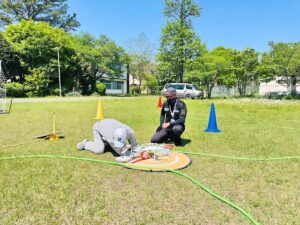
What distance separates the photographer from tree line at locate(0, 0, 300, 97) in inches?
1141

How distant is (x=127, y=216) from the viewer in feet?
9.13

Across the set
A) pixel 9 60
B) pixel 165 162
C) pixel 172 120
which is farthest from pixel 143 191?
pixel 9 60

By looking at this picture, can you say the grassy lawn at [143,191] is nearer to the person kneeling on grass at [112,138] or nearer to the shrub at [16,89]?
the person kneeling on grass at [112,138]

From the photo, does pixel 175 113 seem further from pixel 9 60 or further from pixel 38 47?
pixel 38 47

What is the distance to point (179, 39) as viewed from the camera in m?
32.2

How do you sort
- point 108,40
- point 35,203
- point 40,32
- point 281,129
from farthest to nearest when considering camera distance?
point 108,40 < point 40,32 < point 281,129 < point 35,203

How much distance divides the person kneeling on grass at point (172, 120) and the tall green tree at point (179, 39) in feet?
87.6

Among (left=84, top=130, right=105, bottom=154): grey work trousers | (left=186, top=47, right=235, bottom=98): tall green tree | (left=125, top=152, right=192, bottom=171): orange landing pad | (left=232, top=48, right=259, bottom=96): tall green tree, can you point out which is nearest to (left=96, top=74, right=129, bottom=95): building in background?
(left=186, top=47, right=235, bottom=98): tall green tree

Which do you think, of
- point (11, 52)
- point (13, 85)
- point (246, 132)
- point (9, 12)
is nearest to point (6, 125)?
point (246, 132)

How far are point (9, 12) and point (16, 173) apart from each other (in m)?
42.2

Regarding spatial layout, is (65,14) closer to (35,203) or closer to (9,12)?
(9,12)

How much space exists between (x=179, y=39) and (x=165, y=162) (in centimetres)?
2934

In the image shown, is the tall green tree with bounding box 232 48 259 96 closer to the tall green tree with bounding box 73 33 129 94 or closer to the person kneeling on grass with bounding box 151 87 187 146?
the tall green tree with bounding box 73 33 129 94

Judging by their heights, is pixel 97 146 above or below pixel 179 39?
below
